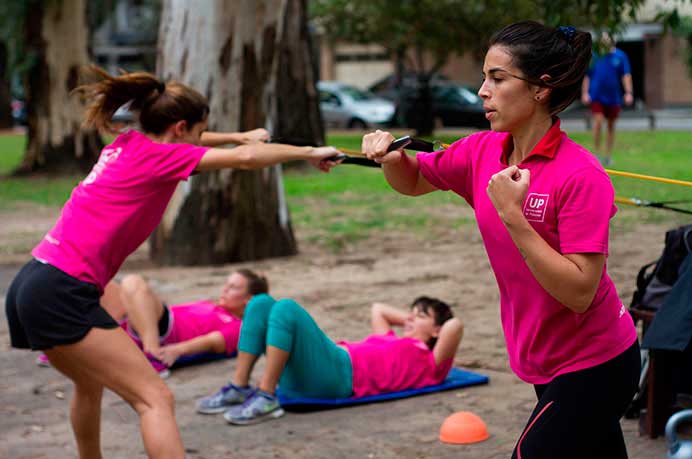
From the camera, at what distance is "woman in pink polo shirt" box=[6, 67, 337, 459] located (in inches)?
165

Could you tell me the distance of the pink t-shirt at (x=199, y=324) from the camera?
707cm

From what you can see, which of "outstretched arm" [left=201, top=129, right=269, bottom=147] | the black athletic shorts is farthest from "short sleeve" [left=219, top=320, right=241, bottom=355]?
the black athletic shorts

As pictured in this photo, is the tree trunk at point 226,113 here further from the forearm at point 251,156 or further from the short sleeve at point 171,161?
the short sleeve at point 171,161

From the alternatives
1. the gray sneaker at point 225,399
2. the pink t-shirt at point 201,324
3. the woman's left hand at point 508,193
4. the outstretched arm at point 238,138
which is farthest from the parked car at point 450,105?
the woman's left hand at point 508,193

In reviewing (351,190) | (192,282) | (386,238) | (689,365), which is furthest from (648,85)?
(689,365)

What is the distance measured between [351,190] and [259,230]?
254 inches

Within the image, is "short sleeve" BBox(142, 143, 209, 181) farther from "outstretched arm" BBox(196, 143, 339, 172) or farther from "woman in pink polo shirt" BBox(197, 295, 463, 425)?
"woman in pink polo shirt" BBox(197, 295, 463, 425)

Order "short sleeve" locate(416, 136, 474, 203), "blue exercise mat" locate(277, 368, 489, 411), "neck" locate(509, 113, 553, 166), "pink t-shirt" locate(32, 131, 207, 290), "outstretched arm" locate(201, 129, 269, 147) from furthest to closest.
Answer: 1. "blue exercise mat" locate(277, 368, 489, 411)
2. "outstretched arm" locate(201, 129, 269, 147)
3. "pink t-shirt" locate(32, 131, 207, 290)
4. "short sleeve" locate(416, 136, 474, 203)
5. "neck" locate(509, 113, 553, 166)

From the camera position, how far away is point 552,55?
3.20 meters

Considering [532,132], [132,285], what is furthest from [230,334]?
[532,132]

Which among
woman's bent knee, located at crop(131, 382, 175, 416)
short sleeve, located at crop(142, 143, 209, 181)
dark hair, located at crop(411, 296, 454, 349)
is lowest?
dark hair, located at crop(411, 296, 454, 349)

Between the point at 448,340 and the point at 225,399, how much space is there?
1.30m

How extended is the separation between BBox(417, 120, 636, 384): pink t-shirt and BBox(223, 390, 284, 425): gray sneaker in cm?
260

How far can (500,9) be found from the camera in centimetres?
2652
